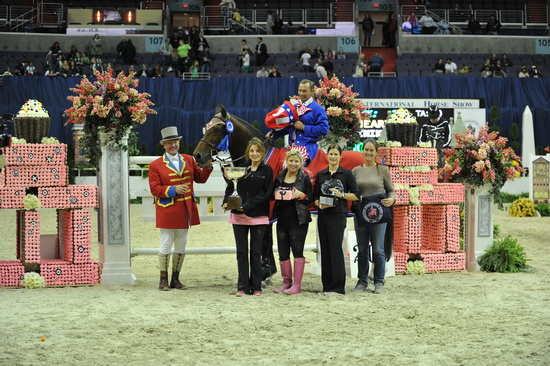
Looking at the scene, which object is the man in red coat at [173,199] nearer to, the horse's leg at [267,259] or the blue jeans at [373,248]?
the horse's leg at [267,259]

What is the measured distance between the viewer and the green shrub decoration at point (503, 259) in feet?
33.1

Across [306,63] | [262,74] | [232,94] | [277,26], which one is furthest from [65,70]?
[277,26]

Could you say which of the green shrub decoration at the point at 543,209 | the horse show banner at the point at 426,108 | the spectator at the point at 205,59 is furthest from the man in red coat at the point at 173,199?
the spectator at the point at 205,59

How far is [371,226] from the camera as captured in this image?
8.67 metres

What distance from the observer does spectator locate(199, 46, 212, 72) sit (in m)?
27.6

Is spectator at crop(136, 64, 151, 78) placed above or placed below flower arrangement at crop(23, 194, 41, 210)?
above

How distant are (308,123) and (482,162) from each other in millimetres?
2472

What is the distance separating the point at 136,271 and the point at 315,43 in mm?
22212

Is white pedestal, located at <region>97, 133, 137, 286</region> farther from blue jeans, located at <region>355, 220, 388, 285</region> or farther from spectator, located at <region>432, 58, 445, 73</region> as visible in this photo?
spectator, located at <region>432, 58, 445, 73</region>

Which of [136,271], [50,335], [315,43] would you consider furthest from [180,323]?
[315,43]

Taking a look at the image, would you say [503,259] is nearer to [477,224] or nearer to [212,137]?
[477,224]

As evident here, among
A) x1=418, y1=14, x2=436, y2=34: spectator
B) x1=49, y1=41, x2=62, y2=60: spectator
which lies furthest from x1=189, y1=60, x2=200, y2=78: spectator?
x1=418, y1=14, x2=436, y2=34: spectator

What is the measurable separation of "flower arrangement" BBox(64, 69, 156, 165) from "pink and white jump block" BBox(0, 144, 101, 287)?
0.35 m

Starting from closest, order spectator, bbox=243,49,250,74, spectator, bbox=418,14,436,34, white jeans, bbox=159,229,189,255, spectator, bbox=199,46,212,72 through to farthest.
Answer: white jeans, bbox=159,229,189,255 → spectator, bbox=199,46,212,72 → spectator, bbox=243,49,250,74 → spectator, bbox=418,14,436,34
